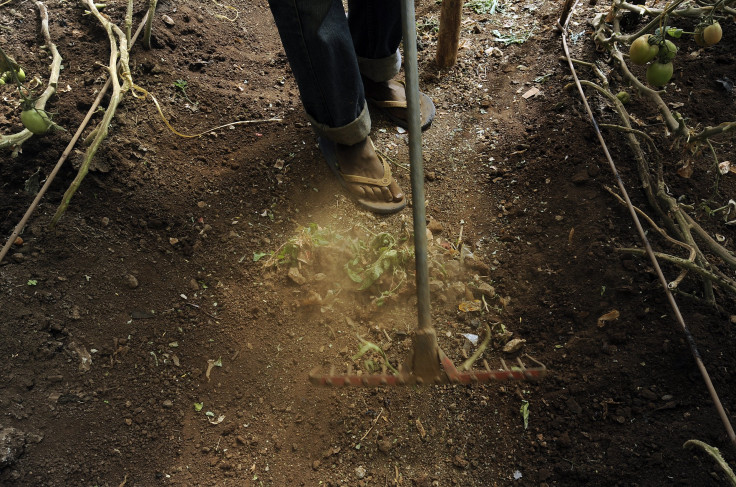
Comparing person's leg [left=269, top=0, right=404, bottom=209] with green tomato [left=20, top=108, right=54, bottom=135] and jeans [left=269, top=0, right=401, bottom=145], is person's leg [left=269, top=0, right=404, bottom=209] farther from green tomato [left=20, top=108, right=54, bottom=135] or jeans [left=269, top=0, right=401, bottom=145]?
green tomato [left=20, top=108, right=54, bottom=135]

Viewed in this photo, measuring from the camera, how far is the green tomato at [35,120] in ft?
6.02

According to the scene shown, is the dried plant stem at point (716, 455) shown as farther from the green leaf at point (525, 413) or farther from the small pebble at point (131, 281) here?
the small pebble at point (131, 281)

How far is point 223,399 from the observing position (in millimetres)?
1662

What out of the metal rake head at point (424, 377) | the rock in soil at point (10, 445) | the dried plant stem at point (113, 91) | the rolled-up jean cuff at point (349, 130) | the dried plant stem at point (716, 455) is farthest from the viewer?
the rolled-up jean cuff at point (349, 130)

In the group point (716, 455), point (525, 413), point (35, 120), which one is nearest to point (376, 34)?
point (35, 120)

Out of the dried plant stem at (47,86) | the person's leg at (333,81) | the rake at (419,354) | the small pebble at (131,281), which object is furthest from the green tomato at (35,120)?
the rake at (419,354)

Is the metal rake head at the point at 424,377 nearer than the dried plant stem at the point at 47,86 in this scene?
Yes

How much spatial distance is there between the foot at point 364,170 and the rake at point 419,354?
0.74 meters

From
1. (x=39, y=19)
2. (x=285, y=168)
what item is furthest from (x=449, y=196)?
(x=39, y=19)

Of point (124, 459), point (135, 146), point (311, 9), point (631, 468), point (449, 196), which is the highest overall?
point (311, 9)

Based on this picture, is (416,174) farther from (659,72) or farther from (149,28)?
(149,28)

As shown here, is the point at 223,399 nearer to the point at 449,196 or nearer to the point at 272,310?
the point at 272,310

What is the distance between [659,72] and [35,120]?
2.42m

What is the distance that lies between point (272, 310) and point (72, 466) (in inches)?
31.9
